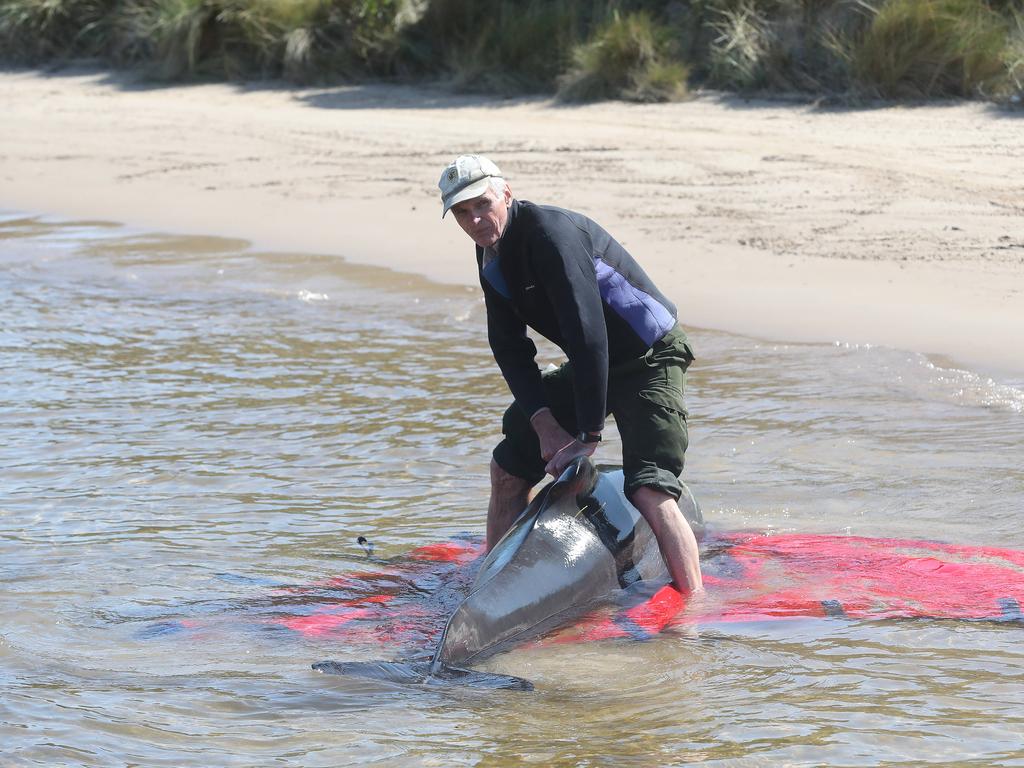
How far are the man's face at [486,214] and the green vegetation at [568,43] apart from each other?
873 centimetres

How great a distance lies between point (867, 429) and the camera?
6.29 metres

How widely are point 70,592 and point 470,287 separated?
15.5 ft

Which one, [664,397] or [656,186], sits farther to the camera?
[656,186]

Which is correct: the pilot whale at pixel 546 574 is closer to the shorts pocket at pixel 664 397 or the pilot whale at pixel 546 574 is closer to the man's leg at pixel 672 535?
the man's leg at pixel 672 535

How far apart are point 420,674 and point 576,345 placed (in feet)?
3.51

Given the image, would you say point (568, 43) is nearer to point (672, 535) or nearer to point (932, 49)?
point (932, 49)

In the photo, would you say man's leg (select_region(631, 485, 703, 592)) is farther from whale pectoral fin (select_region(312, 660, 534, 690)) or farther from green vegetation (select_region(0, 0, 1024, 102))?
green vegetation (select_region(0, 0, 1024, 102))

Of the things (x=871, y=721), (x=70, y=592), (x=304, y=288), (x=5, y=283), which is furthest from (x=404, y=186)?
(x=871, y=721)

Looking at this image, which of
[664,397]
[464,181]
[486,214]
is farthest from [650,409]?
[464,181]

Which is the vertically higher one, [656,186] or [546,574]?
[656,186]

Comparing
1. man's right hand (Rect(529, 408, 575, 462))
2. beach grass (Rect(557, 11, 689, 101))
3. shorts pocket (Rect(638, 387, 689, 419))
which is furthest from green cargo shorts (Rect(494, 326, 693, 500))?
beach grass (Rect(557, 11, 689, 101))

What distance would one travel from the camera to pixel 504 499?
15.8 feet

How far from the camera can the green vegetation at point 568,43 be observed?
12.3 meters

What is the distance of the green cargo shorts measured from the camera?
439 cm
